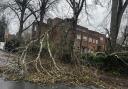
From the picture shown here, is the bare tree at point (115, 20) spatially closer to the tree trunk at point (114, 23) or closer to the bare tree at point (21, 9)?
the tree trunk at point (114, 23)

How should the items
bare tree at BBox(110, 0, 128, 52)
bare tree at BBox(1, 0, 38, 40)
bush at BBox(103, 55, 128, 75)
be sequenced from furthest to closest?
bare tree at BBox(1, 0, 38, 40), bare tree at BBox(110, 0, 128, 52), bush at BBox(103, 55, 128, 75)

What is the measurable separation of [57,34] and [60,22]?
660 mm

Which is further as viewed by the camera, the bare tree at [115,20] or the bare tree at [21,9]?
→ the bare tree at [21,9]

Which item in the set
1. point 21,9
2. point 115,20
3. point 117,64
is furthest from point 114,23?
point 21,9

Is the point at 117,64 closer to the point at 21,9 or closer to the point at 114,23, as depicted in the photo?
the point at 114,23

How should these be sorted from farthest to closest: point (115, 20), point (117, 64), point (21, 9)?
point (21, 9) < point (115, 20) < point (117, 64)

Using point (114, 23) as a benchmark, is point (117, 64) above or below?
below

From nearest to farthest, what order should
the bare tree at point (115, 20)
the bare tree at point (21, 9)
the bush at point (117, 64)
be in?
the bush at point (117, 64) → the bare tree at point (115, 20) → the bare tree at point (21, 9)

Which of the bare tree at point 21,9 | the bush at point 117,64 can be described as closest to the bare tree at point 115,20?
the bush at point 117,64

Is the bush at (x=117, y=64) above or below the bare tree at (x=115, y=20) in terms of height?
below

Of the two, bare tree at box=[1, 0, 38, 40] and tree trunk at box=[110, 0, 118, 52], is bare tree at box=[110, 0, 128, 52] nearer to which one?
tree trunk at box=[110, 0, 118, 52]

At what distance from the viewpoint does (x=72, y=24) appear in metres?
14.2

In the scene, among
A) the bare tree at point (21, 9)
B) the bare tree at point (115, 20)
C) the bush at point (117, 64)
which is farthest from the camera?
the bare tree at point (21, 9)

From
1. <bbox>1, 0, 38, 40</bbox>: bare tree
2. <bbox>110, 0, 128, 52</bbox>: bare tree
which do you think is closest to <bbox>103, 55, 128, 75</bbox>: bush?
<bbox>110, 0, 128, 52</bbox>: bare tree
